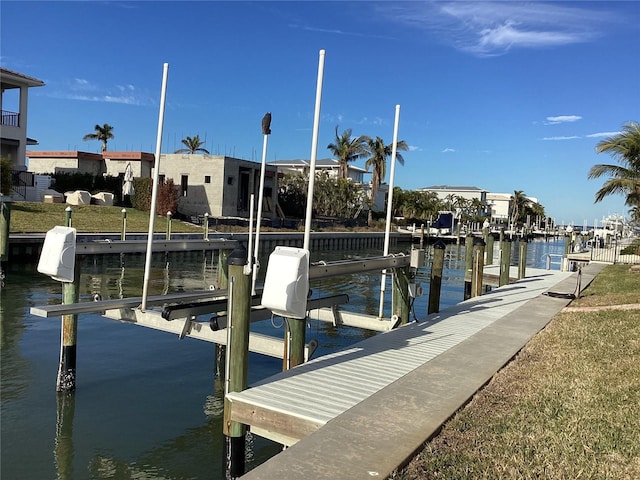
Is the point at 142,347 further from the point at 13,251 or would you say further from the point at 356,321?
the point at 13,251

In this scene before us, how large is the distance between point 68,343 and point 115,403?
1.33 metres

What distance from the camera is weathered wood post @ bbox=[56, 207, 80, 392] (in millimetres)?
8680

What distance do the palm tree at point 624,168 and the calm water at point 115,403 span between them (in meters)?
14.3

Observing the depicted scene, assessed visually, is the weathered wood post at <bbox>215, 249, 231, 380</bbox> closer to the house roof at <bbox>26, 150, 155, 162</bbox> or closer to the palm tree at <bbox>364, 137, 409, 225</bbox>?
the house roof at <bbox>26, 150, 155, 162</bbox>

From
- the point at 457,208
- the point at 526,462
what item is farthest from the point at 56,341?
the point at 457,208

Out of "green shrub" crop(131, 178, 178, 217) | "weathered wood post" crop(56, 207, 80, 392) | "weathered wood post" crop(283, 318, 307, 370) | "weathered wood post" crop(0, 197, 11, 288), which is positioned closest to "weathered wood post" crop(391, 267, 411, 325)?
"weathered wood post" crop(283, 318, 307, 370)

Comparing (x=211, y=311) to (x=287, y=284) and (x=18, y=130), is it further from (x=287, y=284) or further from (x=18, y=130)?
(x=18, y=130)

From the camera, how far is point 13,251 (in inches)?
910

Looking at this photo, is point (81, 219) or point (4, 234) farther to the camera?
point (81, 219)

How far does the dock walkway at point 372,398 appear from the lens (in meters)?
4.05

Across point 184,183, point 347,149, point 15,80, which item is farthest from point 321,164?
point 15,80

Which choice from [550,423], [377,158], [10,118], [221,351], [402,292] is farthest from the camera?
[377,158]

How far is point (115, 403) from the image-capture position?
8.41 meters

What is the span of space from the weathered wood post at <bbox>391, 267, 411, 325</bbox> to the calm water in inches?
88.0
